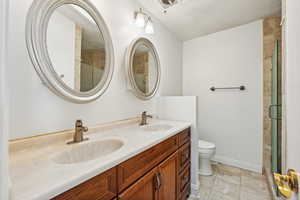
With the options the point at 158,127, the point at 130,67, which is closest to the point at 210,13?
the point at 130,67

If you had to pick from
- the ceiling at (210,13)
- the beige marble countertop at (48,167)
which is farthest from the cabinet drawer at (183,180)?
the ceiling at (210,13)

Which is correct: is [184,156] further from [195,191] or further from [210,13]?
[210,13]

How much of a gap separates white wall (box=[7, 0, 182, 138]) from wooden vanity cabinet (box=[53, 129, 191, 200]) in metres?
0.57

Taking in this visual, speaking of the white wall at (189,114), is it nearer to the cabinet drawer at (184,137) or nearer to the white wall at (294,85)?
the cabinet drawer at (184,137)

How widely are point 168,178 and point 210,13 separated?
84.9 inches

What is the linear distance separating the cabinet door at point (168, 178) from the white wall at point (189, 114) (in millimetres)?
480

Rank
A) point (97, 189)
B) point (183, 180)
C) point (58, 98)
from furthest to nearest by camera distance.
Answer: point (183, 180) < point (58, 98) < point (97, 189)

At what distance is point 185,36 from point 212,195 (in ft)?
8.35

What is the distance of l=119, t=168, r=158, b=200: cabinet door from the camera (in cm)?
71

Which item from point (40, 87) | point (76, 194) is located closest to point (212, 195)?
point (76, 194)

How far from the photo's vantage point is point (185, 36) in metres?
2.54

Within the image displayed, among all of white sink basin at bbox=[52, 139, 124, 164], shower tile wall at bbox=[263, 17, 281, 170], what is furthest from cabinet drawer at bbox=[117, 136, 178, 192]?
shower tile wall at bbox=[263, 17, 281, 170]

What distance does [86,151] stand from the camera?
92 centimetres

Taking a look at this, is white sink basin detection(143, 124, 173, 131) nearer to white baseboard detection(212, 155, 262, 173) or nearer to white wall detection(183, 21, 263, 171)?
white wall detection(183, 21, 263, 171)
